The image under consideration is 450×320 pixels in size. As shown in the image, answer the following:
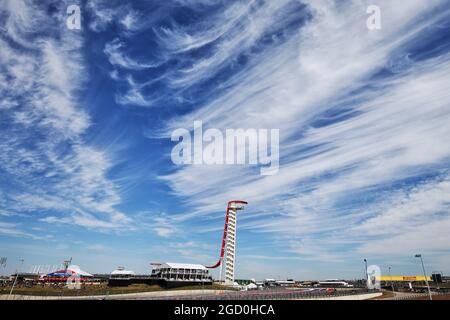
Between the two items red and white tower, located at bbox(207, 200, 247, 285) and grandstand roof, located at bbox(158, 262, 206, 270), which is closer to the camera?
grandstand roof, located at bbox(158, 262, 206, 270)

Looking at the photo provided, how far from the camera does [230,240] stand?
14500cm

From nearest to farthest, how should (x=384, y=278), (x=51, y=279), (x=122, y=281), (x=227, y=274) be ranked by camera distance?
(x=122, y=281)
(x=51, y=279)
(x=227, y=274)
(x=384, y=278)

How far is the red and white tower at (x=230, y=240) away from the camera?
139 metres

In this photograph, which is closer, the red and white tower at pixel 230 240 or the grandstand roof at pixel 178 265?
the grandstand roof at pixel 178 265

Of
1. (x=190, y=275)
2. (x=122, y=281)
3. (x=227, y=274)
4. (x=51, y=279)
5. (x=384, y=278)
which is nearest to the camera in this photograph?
(x=122, y=281)

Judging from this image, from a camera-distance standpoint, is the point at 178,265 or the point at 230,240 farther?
the point at 230,240

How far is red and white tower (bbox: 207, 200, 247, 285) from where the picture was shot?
139375mm
